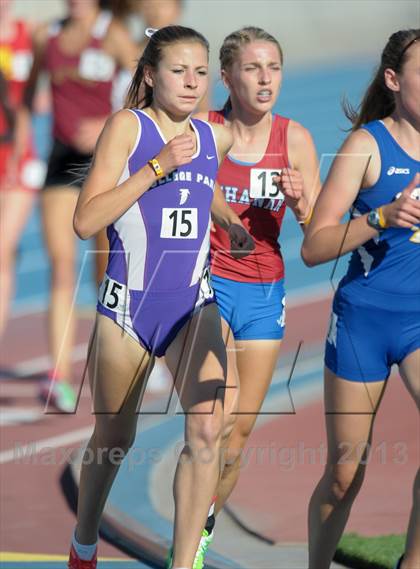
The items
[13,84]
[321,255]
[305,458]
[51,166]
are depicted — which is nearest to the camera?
[321,255]

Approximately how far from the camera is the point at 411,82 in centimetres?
573

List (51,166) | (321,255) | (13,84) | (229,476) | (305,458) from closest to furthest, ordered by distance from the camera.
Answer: (321,255) → (229,476) → (305,458) → (51,166) → (13,84)

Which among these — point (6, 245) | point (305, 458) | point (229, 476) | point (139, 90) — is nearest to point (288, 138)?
point (139, 90)

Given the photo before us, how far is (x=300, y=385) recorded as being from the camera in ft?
34.0

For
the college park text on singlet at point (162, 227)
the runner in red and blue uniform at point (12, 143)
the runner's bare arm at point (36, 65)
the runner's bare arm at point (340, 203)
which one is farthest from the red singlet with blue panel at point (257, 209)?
the runner in red and blue uniform at point (12, 143)

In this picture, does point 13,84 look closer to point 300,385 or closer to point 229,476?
point 300,385

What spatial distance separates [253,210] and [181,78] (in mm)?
1072

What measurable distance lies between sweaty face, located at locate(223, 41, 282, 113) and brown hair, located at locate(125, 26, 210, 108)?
2.42ft

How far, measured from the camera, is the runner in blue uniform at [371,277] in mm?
5699

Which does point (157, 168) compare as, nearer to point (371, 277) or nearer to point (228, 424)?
point (371, 277)

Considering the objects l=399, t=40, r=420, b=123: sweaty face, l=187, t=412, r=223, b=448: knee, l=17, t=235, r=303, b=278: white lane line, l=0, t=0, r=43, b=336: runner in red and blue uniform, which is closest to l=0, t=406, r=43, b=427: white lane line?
l=0, t=0, r=43, b=336: runner in red and blue uniform

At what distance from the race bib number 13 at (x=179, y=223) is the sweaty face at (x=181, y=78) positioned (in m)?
0.41

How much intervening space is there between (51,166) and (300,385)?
2.30m

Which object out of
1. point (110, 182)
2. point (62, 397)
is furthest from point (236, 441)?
point (62, 397)
